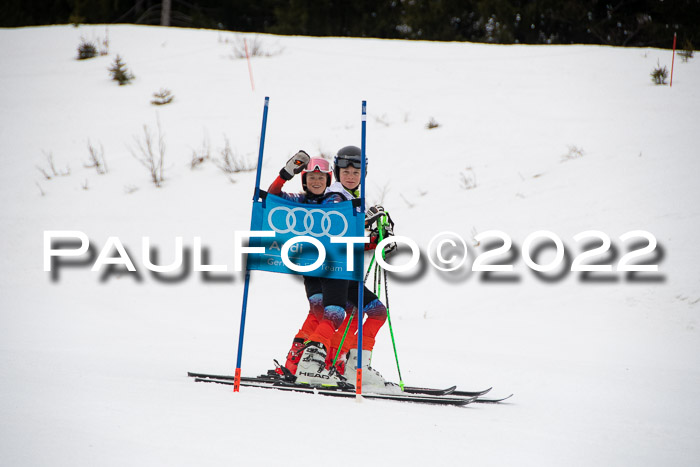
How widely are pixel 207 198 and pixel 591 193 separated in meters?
6.44

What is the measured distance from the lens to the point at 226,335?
7.54 m

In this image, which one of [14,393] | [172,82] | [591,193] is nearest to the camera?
[14,393]

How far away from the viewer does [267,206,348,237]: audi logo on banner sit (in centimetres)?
457

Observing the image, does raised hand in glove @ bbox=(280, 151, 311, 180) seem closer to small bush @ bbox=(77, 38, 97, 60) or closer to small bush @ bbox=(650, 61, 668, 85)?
small bush @ bbox=(650, 61, 668, 85)

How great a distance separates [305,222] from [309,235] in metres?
0.10

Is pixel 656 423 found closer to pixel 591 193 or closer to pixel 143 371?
pixel 143 371

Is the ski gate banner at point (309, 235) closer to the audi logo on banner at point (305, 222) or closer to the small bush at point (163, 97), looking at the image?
the audi logo on banner at point (305, 222)

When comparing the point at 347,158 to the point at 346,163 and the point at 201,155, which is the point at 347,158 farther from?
the point at 201,155

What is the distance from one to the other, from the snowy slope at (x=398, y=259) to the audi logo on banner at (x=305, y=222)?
3.76 ft

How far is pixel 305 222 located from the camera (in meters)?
4.58

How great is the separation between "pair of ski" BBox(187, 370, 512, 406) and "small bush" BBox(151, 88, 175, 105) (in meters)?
11.2

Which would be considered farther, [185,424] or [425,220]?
[425,220]

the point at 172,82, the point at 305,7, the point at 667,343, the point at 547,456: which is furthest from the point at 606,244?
the point at 305,7

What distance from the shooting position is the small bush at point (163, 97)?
14.8m
